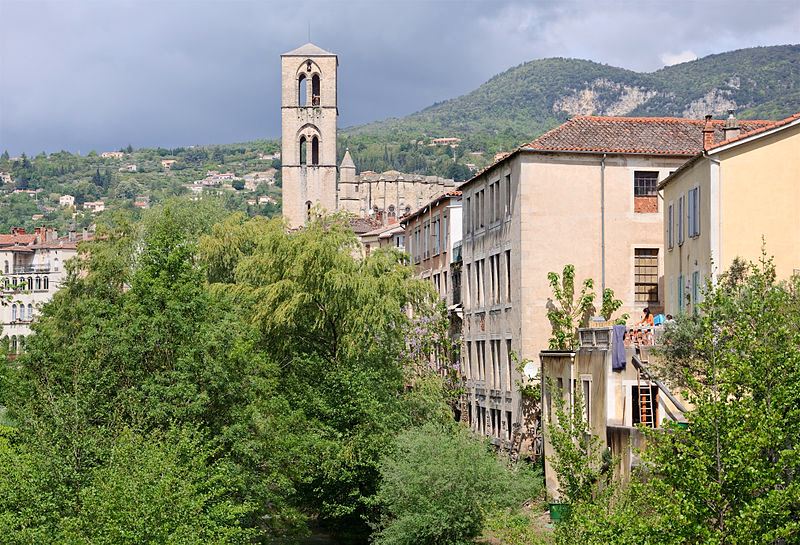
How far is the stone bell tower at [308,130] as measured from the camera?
13000cm

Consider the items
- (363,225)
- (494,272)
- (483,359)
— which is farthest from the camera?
(363,225)

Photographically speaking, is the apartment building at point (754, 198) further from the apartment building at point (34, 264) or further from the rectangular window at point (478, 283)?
the apartment building at point (34, 264)

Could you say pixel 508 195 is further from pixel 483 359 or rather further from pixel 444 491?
pixel 444 491

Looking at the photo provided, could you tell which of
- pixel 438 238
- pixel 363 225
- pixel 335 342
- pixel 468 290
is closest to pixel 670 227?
pixel 335 342

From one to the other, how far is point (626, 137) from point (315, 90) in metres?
89.3

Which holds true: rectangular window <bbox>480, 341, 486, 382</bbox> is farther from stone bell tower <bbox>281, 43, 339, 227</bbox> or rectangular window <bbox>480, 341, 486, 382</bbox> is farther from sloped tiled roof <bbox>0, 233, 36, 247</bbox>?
sloped tiled roof <bbox>0, 233, 36, 247</bbox>

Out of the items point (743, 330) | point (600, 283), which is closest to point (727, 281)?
point (743, 330)

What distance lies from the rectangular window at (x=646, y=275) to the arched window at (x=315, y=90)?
8904 cm

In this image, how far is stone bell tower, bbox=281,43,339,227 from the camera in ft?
427

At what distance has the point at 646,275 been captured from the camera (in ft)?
159

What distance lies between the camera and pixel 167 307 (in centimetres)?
4059

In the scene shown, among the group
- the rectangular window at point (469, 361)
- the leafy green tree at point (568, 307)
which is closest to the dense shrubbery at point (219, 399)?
the rectangular window at point (469, 361)

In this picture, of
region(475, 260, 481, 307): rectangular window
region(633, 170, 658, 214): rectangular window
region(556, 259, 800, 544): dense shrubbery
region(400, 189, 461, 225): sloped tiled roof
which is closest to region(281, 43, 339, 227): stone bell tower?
region(400, 189, 461, 225): sloped tiled roof

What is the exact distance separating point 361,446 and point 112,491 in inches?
639
